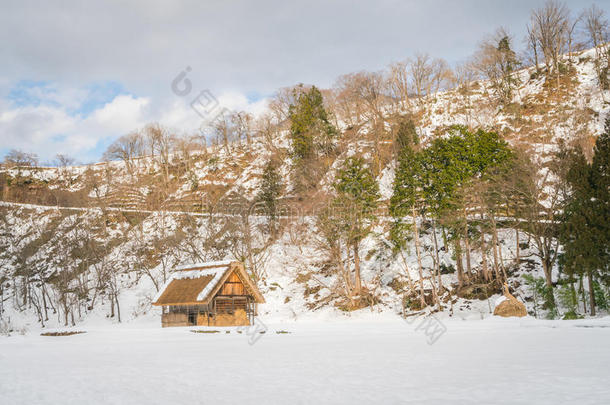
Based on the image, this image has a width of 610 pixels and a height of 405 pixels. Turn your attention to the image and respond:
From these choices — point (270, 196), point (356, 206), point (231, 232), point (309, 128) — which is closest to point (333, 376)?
point (356, 206)

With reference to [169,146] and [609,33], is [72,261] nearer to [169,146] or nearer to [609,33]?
[169,146]

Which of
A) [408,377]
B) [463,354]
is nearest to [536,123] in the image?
[463,354]

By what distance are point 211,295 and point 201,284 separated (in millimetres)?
1830

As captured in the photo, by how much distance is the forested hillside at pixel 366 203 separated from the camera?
26.0 metres

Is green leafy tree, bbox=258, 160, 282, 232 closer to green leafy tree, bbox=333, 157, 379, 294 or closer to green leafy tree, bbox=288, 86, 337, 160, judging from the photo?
green leafy tree, bbox=288, 86, 337, 160

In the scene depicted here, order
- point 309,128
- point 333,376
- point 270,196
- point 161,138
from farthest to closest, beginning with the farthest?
1. point 161,138
2. point 309,128
3. point 270,196
4. point 333,376

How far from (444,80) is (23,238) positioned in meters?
61.7

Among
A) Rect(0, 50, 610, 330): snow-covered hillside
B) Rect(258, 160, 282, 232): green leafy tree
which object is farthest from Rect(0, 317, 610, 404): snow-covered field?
Rect(258, 160, 282, 232): green leafy tree

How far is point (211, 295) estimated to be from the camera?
28531 millimetres

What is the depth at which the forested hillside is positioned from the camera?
1024 inches

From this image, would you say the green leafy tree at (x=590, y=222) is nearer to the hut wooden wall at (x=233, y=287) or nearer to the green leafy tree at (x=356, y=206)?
the green leafy tree at (x=356, y=206)

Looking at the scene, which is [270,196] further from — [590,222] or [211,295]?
[590,222]

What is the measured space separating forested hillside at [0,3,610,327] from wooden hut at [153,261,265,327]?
4.33 metres

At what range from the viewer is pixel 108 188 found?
7131 centimetres
